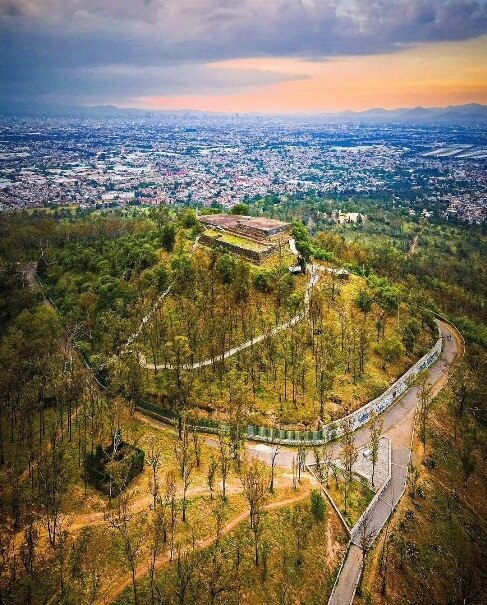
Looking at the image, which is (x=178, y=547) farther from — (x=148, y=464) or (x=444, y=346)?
(x=444, y=346)

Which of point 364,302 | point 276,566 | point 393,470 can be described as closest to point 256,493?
point 276,566

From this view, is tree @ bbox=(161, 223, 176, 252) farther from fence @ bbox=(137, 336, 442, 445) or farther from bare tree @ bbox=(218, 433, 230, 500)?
bare tree @ bbox=(218, 433, 230, 500)

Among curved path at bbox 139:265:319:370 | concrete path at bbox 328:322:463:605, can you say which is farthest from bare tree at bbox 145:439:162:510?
concrete path at bbox 328:322:463:605

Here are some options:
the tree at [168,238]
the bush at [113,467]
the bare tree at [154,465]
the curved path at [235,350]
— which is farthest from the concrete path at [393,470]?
the tree at [168,238]

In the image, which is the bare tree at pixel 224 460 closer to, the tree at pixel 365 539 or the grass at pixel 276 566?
the grass at pixel 276 566

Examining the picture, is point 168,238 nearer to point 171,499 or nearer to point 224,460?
point 224,460

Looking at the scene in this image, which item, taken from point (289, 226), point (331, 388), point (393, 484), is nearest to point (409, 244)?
point (289, 226)

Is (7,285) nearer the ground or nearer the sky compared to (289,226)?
nearer the ground
